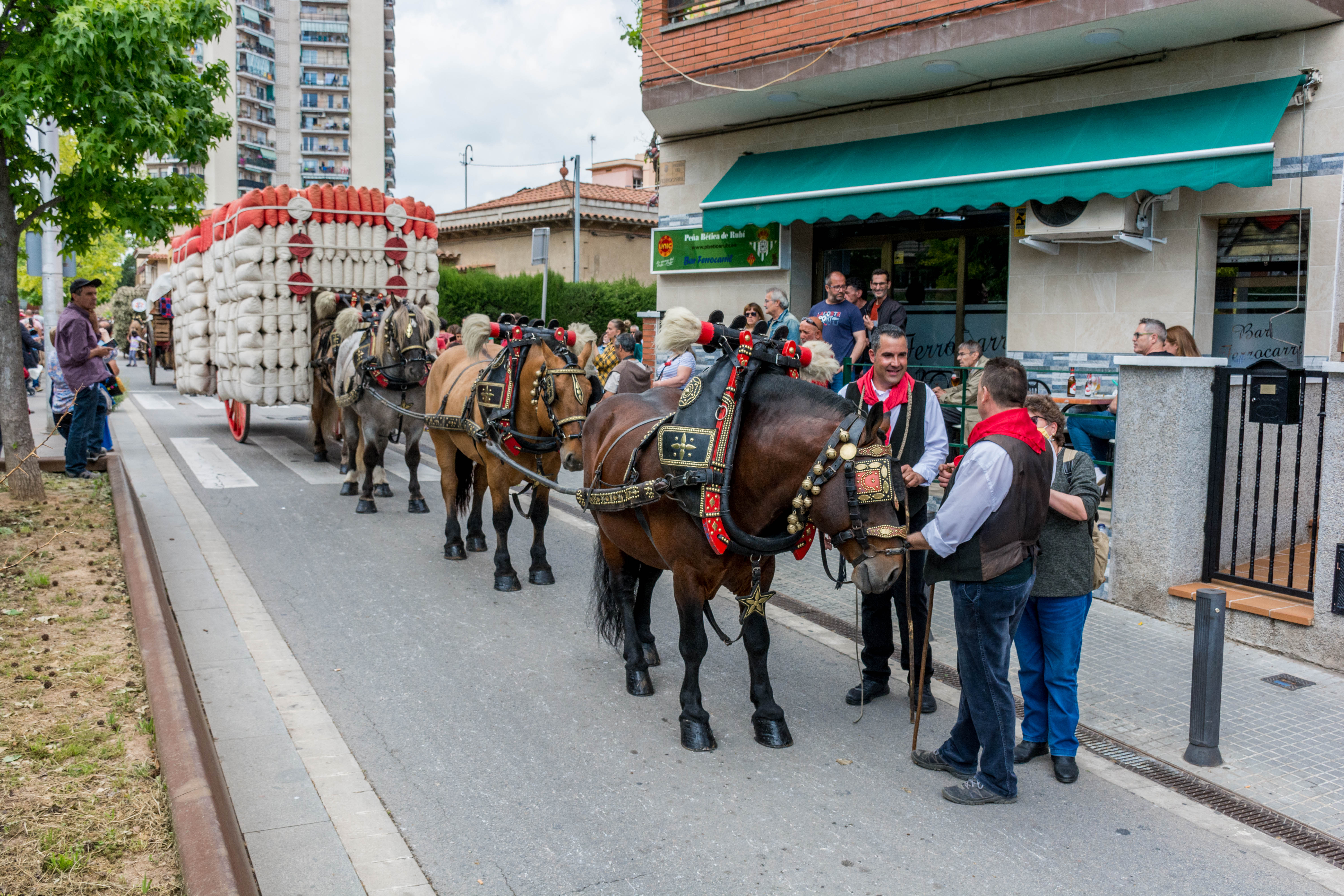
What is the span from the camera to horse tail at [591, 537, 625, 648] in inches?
228

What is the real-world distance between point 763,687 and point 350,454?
26.1 feet

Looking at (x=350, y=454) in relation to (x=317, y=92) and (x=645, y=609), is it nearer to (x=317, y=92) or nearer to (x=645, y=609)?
(x=645, y=609)

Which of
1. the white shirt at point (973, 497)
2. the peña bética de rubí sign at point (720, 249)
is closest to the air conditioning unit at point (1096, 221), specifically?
the peña bética de rubí sign at point (720, 249)

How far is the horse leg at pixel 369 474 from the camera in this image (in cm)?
988

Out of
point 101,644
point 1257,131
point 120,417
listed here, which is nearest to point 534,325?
point 101,644

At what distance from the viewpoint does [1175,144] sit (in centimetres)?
844

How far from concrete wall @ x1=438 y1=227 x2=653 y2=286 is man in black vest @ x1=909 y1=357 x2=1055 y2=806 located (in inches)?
1128

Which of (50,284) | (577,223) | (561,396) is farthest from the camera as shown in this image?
(577,223)

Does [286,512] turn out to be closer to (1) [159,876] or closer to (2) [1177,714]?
(1) [159,876]

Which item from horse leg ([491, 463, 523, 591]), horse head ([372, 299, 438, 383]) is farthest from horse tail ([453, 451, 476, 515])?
horse head ([372, 299, 438, 383])

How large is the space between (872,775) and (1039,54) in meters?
7.70

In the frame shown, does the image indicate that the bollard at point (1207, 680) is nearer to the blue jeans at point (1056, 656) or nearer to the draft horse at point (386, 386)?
the blue jeans at point (1056, 656)

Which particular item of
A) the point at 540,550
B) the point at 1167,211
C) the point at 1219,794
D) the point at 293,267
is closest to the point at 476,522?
the point at 540,550

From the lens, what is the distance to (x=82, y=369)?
10305 mm
